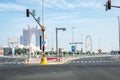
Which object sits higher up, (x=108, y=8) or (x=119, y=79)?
(x=108, y=8)

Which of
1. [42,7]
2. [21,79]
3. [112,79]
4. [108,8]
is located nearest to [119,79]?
[112,79]

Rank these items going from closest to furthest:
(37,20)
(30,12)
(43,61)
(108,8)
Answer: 1. (108,8)
2. (30,12)
3. (37,20)
4. (43,61)

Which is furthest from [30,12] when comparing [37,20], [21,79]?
[21,79]

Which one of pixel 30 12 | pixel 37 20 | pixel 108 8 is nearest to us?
pixel 108 8

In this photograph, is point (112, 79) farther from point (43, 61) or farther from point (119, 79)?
point (43, 61)

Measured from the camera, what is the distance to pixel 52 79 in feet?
72.1

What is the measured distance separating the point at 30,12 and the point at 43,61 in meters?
12.1

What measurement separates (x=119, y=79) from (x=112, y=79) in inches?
17.8

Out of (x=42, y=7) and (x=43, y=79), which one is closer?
(x=43, y=79)

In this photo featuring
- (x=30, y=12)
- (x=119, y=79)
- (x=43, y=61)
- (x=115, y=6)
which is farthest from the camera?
(x=43, y=61)

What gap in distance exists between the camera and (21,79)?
22656 mm

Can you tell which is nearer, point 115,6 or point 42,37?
point 115,6

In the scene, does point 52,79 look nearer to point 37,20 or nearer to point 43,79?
point 43,79

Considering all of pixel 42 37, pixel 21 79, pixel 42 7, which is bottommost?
pixel 21 79
